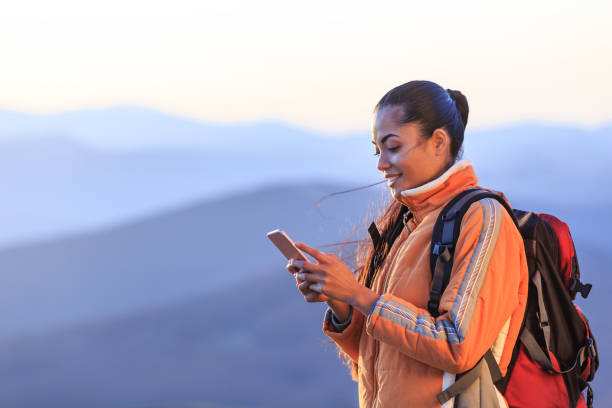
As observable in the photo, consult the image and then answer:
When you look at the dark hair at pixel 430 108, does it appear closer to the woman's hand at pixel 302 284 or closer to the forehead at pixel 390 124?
the forehead at pixel 390 124

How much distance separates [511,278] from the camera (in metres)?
1.90

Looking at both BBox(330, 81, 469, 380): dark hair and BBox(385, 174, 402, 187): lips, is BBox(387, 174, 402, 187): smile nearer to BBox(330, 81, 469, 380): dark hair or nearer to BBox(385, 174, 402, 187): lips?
BBox(385, 174, 402, 187): lips

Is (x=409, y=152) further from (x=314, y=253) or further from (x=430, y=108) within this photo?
(x=314, y=253)

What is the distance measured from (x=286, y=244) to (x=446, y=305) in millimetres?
516

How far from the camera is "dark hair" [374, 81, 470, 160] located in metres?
2.12

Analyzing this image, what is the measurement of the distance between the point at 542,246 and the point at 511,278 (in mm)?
194

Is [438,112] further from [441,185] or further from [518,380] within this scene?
[518,380]

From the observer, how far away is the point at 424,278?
6.50 ft

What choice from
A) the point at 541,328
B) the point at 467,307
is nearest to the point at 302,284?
the point at 467,307

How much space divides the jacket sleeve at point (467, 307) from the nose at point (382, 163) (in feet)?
1.10

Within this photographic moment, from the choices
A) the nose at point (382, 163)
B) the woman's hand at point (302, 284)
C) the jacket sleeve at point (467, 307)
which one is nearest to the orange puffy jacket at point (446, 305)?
the jacket sleeve at point (467, 307)

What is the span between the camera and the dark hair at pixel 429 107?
2.12 m

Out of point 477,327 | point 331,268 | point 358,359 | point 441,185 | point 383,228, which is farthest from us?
point 383,228

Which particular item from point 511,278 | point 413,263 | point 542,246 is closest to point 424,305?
point 413,263
